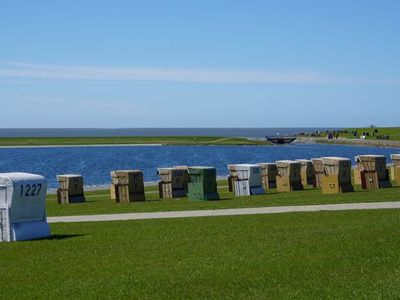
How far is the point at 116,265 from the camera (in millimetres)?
13617

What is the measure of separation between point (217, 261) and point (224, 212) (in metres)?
8.88

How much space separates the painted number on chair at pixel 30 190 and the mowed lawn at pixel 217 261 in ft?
3.63

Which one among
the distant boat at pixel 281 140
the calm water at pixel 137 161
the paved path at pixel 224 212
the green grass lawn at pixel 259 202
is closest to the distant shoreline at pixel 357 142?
the distant boat at pixel 281 140

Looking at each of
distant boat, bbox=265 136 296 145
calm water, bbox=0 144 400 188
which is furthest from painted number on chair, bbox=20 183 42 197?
distant boat, bbox=265 136 296 145

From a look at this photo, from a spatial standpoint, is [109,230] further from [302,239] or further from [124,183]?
[124,183]

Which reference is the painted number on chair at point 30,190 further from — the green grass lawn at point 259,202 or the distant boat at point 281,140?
the distant boat at point 281,140

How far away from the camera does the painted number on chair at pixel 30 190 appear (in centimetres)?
1742

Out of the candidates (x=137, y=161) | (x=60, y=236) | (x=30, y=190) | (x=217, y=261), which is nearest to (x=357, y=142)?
(x=137, y=161)

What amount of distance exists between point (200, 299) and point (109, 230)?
812cm

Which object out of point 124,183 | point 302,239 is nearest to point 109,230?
point 302,239

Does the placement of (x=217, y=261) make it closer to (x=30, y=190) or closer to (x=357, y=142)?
(x=30, y=190)

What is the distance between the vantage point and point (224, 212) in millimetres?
22297

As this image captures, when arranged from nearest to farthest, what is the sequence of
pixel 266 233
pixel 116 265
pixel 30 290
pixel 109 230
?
pixel 30 290, pixel 116 265, pixel 266 233, pixel 109 230

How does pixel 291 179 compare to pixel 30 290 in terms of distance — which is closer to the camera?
pixel 30 290
